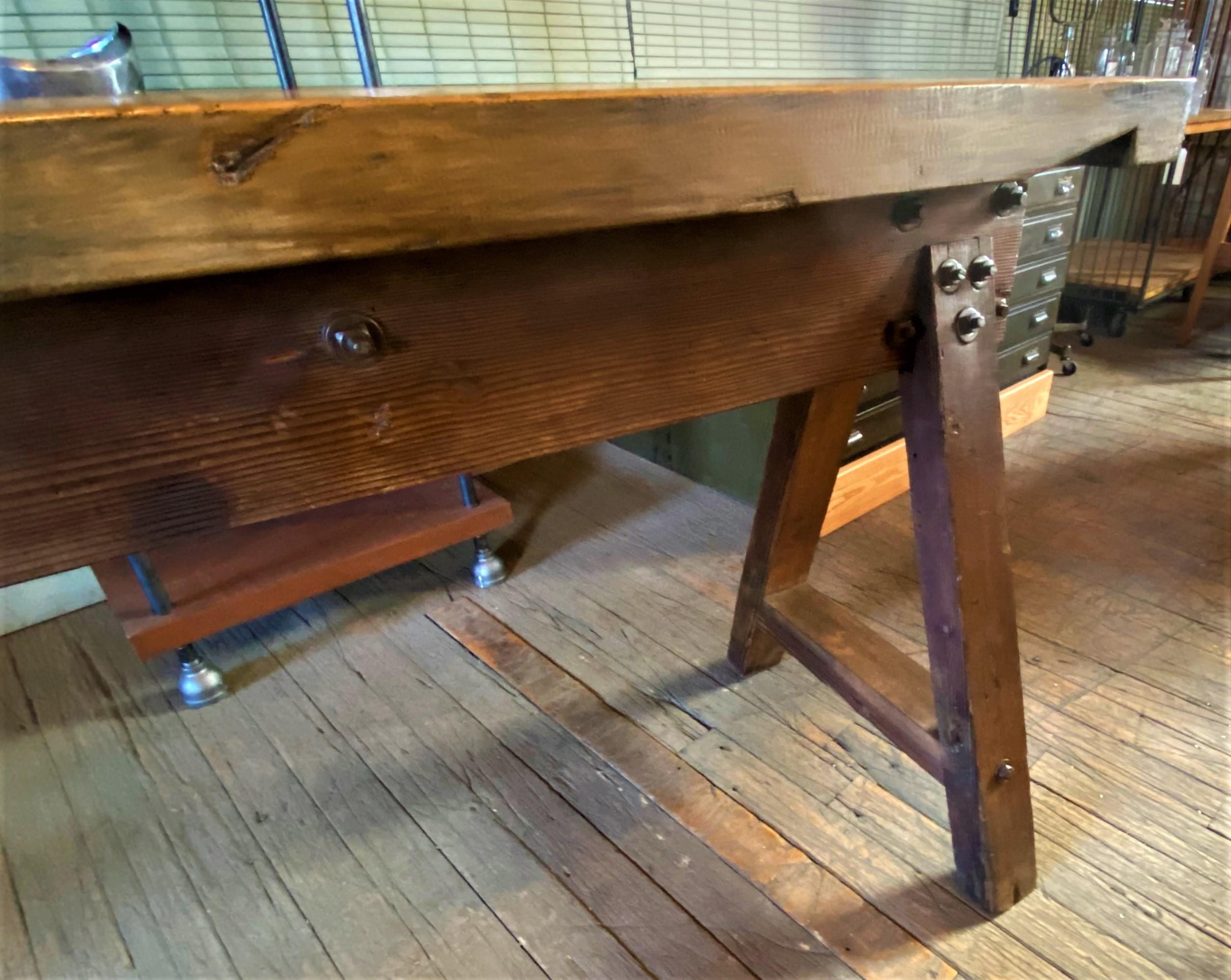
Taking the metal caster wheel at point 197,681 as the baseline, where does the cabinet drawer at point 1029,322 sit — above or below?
above

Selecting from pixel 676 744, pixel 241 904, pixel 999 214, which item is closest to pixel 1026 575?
pixel 676 744

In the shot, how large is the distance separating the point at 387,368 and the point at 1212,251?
2.99 meters

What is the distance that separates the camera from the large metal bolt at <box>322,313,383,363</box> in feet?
1.23

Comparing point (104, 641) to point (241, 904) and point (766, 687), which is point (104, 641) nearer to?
point (241, 904)

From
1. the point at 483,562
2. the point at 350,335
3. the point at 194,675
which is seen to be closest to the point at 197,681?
the point at 194,675

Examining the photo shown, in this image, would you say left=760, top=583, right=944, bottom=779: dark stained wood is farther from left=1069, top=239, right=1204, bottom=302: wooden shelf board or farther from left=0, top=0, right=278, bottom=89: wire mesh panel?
left=1069, top=239, right=1204, bottom=302: wooden shelf board

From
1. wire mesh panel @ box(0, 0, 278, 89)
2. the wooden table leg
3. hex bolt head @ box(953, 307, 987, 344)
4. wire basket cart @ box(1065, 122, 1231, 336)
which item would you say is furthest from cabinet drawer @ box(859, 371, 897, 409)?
the wooden table leg

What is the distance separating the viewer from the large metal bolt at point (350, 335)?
1.23 ft

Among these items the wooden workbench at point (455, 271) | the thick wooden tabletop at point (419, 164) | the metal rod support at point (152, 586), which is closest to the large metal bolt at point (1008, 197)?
the wooden workbench at point (455, 271)

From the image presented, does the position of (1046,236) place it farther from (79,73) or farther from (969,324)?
(79,73)

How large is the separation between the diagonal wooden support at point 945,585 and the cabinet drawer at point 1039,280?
44.4 inches

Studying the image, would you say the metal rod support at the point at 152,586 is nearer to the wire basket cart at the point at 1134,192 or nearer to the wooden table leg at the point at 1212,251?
the wire basket cart at the point at 1134,192

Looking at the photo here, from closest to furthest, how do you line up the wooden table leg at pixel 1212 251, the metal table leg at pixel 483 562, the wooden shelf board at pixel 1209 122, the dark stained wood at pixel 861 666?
the dark stained wood at pixel 861 666 < the metal table leg at pixel 483 562 < the wooden shelf board at pixel 1209 122 < the wooden table leg at pixel 1212 251

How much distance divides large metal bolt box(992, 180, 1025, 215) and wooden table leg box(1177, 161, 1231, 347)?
244cm
